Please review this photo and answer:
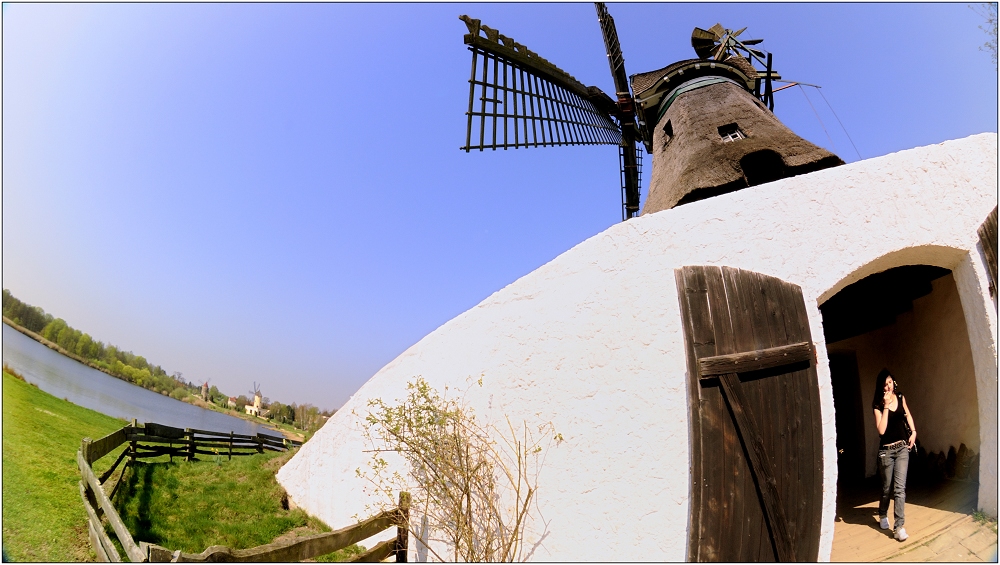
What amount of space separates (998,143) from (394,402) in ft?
19.4

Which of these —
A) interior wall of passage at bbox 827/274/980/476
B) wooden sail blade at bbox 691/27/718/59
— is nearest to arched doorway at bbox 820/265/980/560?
interior wall of passage at bbox 827/274/980/476

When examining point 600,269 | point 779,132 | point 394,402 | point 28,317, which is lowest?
point 394,402

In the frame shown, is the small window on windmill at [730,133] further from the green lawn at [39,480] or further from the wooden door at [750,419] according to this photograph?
the green lawn at [39,480]

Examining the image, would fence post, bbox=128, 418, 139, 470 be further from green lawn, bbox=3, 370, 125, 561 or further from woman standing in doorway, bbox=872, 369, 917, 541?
woman standing in doorway, bbox=872, 369, 917, 541

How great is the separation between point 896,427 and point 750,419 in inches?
72.4

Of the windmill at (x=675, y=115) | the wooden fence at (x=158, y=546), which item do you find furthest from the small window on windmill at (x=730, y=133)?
the wooden fence at (x=158, y=546)

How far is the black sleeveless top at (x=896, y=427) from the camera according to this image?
4.34 m

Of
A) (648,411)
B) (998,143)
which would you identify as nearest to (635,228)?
(648,411)

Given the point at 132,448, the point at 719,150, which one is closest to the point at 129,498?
the point at 132,448

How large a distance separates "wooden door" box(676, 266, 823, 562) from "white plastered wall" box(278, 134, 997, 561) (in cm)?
11

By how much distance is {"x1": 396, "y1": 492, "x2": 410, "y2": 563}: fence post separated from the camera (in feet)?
14.2

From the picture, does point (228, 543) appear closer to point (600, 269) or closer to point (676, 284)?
point (600, 269)

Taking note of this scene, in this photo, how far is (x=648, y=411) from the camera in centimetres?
376

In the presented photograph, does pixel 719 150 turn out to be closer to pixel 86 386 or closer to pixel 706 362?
pixel 706 362
